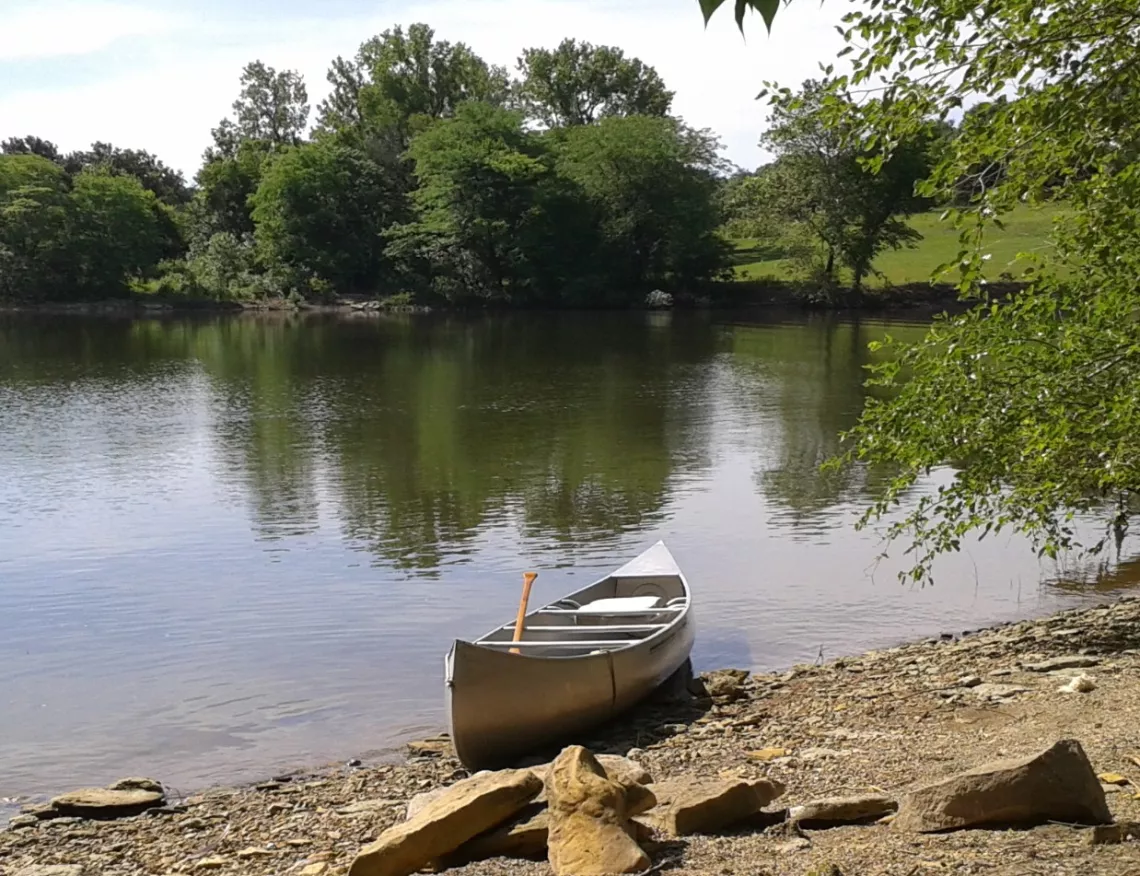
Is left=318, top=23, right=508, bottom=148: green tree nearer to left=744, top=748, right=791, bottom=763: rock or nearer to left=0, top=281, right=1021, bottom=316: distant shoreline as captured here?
left=0, top=281, right=1021, bottom=316: distant shoreline

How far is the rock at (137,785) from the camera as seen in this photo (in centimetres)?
1184

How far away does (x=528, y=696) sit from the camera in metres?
12.6

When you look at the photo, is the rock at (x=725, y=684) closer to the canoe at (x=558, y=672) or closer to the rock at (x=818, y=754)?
the canoe at (x=558, y=672)

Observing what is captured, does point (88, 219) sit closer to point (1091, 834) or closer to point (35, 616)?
point (35, 616)

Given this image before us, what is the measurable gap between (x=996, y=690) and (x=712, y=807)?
5804 millimetres

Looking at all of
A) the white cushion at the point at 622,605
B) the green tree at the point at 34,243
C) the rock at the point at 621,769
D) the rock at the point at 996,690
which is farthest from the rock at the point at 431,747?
the green tree at the point at 34,243

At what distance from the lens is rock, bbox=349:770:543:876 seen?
7914 mm

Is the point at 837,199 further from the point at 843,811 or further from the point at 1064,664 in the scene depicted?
the point at 843,811

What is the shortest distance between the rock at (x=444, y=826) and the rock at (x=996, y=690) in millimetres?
5864

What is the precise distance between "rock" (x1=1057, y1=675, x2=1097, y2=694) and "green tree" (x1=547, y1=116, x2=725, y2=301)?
81117 mm

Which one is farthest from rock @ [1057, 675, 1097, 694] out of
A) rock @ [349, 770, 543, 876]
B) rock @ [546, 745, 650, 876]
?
rock @ [349, 770, 543, 876]

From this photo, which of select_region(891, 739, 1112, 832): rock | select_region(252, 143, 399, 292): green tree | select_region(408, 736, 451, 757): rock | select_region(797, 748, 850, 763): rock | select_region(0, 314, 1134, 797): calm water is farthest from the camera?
select_region(252, 143, 399, 292): green tree

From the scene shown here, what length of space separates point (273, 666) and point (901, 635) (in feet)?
28.1

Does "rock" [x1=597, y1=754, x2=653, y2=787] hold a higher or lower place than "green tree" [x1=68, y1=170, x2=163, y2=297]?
lower
